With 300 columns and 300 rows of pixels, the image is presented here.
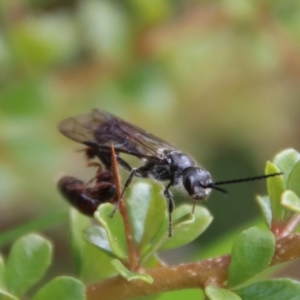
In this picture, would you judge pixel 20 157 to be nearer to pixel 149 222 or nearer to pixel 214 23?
pixel 214 23

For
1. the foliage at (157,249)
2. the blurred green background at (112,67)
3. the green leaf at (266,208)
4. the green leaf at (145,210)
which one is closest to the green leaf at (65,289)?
the foliage at (157,249)

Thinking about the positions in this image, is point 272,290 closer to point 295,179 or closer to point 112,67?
point 295,179

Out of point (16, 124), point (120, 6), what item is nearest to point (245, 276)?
point (16, 124)

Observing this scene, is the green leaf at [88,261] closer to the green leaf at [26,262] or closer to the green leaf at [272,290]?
the green leaf at [26,262]

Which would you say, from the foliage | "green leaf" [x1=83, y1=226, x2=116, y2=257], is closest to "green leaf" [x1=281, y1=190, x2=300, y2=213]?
the foliage

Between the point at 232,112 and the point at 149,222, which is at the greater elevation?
the point at 149,222

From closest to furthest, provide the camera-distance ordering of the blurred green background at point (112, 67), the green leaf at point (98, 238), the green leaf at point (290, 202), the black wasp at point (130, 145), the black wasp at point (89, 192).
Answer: the green leaf at point (290, 202)
the green leaf at point (98, 238)
the black wasp at point (89, 192)
the black wasp at point (130, 145)
the blurred green background at point (112, 67)

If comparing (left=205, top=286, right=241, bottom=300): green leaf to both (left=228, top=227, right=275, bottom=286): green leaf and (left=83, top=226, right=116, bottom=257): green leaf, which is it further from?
(left=83, top=226, right=116, bottom=257): green leaf
